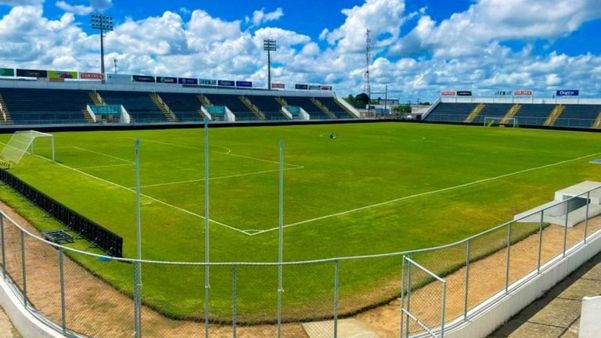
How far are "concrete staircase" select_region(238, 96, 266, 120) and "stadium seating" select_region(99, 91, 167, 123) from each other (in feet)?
63.9

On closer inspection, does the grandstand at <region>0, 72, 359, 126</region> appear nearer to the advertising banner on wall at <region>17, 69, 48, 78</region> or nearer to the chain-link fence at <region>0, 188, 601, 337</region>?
the advertising banner on wall at <region>17, 69, 48, 78</region>

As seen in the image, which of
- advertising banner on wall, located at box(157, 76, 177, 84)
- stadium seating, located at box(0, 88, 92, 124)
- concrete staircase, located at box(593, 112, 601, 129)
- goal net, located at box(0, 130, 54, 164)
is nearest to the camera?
goal net, located at box(0, 130, 54, 164)

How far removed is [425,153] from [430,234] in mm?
28858

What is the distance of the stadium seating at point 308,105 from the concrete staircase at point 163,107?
3063 centimetres

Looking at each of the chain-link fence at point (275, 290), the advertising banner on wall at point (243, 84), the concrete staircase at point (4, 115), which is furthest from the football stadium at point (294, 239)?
the advertising banner on wall at point (243, 84)

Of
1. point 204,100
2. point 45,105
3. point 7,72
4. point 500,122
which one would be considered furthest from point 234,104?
point 500,122

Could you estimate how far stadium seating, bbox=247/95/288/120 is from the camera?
102m

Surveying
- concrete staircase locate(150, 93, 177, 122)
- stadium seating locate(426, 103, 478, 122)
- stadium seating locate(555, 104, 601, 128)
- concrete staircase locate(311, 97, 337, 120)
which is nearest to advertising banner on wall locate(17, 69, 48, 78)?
concrete staircase locate(150, 93, 177, 122)

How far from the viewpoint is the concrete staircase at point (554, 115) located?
321 feet

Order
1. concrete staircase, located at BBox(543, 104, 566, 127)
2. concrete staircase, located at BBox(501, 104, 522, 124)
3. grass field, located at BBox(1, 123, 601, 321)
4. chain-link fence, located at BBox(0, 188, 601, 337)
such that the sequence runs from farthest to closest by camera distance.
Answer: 1. concrete staircase, located at BBox(501, 104, 522, 124)
2. concrete staircase, located at BBox(543, 104, 566, 127)
3. grass field, located at BBox(1, 123, 601, 321)
4. chain-link fence, located at BBox(0, 188, 601, 337)

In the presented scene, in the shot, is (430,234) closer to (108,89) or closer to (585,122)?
(108,89)

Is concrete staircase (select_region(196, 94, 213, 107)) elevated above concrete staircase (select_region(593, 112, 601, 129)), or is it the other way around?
concrete staircase (select_region(196, 94, 213, 107))

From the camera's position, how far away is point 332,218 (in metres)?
20.9

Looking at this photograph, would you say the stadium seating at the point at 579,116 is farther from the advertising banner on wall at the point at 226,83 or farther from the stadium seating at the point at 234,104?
the advertising banner on wall at the point at 226,83
